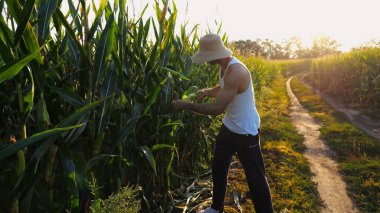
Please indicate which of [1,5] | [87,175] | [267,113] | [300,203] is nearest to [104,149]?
[87,175]

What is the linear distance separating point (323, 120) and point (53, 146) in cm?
805

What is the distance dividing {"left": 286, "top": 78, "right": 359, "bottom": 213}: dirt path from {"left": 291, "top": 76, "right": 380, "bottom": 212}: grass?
0.35ft

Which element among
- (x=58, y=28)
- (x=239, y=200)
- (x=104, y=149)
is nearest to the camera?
(x=58, y=28)

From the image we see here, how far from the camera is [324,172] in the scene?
16.4 feet

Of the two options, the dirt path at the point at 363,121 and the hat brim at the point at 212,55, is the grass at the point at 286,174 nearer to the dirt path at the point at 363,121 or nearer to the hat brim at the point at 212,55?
the dirt path at the point at 363,121

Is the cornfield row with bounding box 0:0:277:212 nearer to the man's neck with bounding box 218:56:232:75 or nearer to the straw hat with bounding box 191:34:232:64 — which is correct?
the straw hat with bounding box 191:34:232:64

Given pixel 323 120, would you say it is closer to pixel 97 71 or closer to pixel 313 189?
pixel 313 189

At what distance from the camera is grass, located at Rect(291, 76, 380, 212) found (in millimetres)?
4086

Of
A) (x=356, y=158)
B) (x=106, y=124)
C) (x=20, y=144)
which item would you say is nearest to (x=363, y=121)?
(x=356, y=158)

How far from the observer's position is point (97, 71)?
2066mm

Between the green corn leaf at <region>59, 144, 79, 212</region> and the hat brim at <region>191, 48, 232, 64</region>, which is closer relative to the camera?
the green corn leaf at <region>59, 144, 79, 212</region>

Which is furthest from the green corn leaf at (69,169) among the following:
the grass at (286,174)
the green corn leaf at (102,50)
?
the grass at (286,174)

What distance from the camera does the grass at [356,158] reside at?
13.4ft

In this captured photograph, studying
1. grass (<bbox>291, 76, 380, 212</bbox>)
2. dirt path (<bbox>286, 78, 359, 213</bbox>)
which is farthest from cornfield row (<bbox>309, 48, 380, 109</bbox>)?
dirt path (<bbox>286, 78, 359, 213</bbox>)
